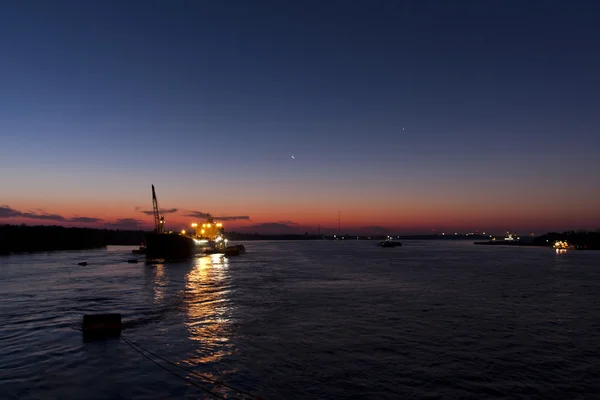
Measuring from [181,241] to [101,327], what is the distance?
86856 mm

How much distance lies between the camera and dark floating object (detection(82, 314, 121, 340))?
2177 cm

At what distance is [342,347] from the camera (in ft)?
65.5

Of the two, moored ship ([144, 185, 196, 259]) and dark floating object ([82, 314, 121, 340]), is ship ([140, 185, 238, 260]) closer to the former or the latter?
moored ship ([144, 185, 196, 259])

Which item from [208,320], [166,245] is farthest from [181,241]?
[208,320]

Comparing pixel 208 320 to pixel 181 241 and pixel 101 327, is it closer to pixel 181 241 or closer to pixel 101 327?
pixel 101 327

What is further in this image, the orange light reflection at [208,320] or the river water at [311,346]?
the orange light reflection at [208,320]

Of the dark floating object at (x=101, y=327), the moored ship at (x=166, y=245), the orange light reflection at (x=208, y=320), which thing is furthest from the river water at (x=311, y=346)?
the moored ship at (x=166, y=245)

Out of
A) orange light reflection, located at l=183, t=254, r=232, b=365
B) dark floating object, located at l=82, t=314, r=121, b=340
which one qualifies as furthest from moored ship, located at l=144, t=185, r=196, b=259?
dark floating object, located at l=82, t=314, r=121, b=340

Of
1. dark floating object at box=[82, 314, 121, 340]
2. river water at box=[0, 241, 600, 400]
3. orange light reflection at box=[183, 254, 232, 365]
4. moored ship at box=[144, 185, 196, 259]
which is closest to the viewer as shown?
river water at box=[0, 241, 600, 400]

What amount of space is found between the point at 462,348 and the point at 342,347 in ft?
19.7

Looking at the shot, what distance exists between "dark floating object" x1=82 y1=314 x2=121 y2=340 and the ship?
80863 mm

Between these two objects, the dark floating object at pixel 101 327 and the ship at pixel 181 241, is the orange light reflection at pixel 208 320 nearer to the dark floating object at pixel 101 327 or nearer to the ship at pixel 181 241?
the dark floating object at pixel 101 327

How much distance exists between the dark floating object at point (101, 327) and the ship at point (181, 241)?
80.9 m

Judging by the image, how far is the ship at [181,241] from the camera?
9988cm
